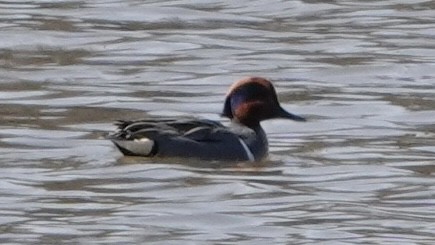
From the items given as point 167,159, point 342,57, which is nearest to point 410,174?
point 167,159

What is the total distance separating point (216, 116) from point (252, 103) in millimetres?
1295

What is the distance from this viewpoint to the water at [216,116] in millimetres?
9922

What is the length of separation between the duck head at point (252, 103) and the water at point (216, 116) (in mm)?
259

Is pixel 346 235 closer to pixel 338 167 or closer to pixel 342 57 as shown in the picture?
pixel 338 167

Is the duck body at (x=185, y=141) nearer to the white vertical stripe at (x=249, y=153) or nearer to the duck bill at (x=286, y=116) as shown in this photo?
the white vertical stripe at (x=249, y=153)

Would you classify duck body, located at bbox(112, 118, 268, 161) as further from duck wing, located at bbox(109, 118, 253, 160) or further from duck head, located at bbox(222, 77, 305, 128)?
duck head, located at bbox(222, 77, 305, 128)

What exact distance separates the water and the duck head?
0.26 metres

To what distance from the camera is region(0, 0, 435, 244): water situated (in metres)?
9.92

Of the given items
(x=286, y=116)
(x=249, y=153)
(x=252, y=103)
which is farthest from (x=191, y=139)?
(x=286, y=116)

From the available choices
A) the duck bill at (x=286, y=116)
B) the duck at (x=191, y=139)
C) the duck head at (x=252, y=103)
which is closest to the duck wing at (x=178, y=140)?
the duck at (x=191, y=139)

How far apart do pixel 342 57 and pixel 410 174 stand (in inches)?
183

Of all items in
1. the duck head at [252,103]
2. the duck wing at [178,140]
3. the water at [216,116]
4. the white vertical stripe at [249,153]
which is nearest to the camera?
the water at [216,116]

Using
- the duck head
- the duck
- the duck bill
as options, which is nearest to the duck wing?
the duck

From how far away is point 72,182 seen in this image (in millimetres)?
11023
